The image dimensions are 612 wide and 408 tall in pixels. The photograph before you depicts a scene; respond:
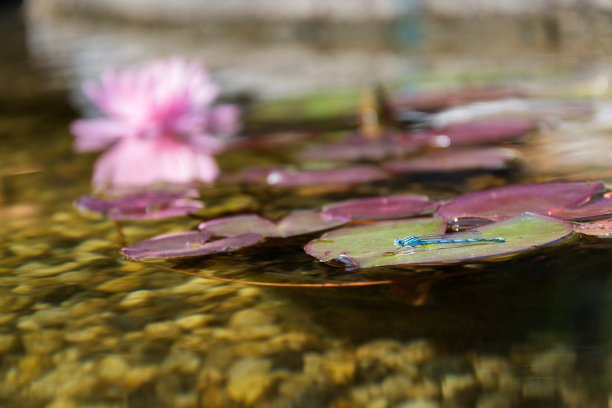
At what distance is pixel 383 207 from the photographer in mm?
989

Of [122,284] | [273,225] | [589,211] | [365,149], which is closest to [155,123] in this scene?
[365,149]

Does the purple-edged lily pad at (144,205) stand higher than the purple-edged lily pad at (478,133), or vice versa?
the purple-edged lily pad at (478,133)

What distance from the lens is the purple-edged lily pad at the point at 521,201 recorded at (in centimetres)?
90

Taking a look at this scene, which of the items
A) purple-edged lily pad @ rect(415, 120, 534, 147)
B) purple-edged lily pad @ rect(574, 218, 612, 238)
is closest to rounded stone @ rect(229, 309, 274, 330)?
purple-edged lily pad @ rect(574, 218, 612, 238)

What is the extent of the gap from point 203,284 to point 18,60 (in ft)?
10.6

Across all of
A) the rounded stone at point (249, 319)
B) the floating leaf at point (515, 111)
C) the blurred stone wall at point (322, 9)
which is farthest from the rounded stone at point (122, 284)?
the blurred stone wall at point (322, 9)

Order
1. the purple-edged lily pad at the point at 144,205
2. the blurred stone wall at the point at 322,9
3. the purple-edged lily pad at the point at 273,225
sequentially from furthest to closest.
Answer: the blurred stone wall at the point at 322,9 < the purple-edged lily pad at the point at 144,205 < the purple-edged lily pad at the point at 273,225

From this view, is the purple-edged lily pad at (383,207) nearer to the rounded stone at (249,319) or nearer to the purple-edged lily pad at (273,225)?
the purple-edged lily pad at (273,225)

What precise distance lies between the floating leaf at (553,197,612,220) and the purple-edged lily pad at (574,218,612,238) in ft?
0.08

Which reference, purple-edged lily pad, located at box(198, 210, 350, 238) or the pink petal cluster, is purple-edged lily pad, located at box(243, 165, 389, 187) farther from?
purple-edged lily pad, located at box(198, 210, 350, 238)

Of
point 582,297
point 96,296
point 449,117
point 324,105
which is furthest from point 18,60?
point 582,297

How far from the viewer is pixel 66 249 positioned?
3.19 ft

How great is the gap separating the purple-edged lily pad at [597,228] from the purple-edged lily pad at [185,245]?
329 millimetres

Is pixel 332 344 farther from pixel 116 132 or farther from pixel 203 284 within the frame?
pixel 116 132
